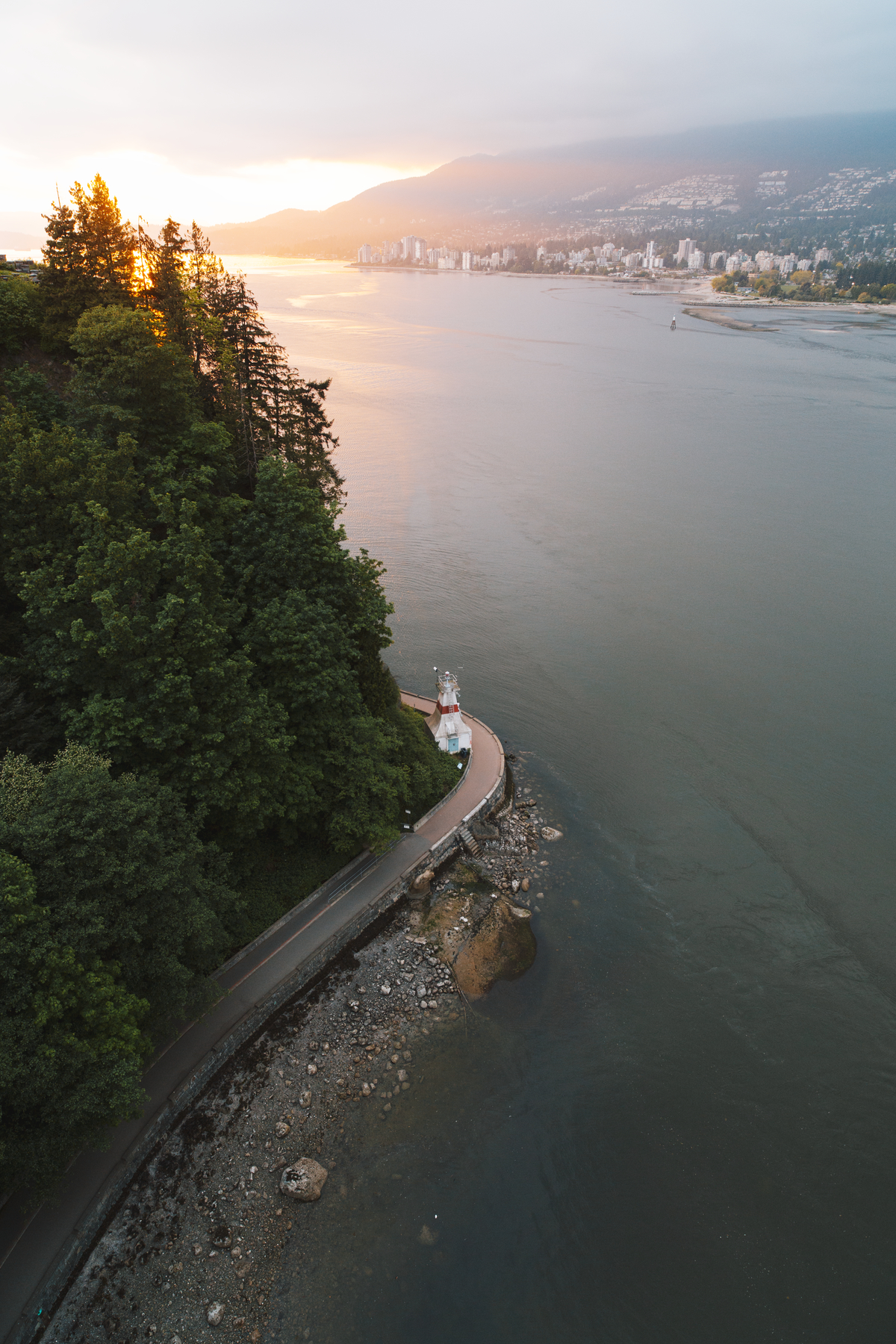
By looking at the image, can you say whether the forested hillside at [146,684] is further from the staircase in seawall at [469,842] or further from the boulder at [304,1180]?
the boulder at [304,1180]

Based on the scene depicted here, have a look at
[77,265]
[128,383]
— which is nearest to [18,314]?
[77,265]

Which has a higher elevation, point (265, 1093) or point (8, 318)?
point (8, 318)

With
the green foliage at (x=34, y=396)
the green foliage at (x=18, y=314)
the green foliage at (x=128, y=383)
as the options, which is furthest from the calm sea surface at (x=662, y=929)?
the green foliage at (x=18, y=314)

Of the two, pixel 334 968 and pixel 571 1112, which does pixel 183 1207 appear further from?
pixel 571 1112

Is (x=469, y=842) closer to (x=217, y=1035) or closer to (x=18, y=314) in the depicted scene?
(x=217, y=1035)

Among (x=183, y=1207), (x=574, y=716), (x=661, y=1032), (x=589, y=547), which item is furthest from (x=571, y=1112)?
(x=589, y=547)

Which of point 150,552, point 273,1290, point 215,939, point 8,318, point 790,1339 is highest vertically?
point 8,318
